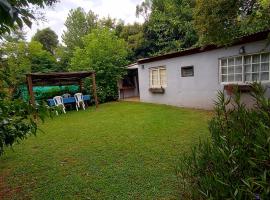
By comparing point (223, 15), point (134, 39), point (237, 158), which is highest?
point (134, 39)

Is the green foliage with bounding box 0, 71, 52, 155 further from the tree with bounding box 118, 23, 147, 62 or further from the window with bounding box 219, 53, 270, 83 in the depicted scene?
the tree with bounding box 118, 23, 147, 62

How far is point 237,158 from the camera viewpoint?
5.78 feet

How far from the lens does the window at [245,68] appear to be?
25.5 ft

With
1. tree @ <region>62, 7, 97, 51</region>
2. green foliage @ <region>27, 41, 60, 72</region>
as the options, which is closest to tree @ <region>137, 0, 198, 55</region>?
green foliage @ <region>27, 41, 60, 72</region>

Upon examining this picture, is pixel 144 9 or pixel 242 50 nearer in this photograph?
pixel 242 50

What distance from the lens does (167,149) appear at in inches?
200

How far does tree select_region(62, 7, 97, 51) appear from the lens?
32375mm

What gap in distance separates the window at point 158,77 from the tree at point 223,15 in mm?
5133

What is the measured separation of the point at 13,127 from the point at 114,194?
169cm

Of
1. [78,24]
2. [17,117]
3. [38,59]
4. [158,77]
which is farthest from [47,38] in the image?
[17,117]

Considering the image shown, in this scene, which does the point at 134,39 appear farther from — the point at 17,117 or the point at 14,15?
the point at 14,15

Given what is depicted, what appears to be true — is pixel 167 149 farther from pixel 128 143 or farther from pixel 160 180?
pixel 160 180

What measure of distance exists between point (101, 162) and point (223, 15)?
5224 millimetres

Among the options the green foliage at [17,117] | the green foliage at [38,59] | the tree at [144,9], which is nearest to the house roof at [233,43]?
the green foliage at [17,117]
